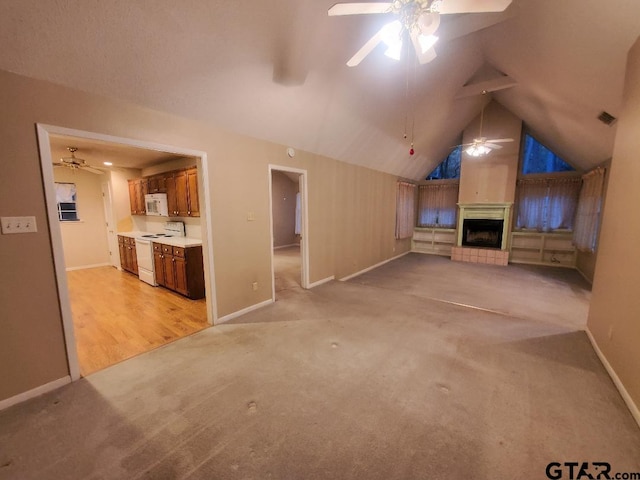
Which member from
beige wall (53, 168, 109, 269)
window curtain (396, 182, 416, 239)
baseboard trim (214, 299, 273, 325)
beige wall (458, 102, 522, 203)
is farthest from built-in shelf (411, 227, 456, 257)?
beige wall (53, 168, 109, 269)

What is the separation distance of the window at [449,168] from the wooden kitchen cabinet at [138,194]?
7721 mm

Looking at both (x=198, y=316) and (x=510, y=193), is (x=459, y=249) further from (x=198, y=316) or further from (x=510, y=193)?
(x=198, y=316)

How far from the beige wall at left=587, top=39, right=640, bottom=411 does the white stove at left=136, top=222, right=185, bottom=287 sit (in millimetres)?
5775

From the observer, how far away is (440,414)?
1745 millimetres

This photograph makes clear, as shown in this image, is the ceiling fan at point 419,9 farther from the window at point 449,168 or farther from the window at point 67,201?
the window at point 67,201

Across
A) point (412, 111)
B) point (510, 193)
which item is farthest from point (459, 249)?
point (412, 111)

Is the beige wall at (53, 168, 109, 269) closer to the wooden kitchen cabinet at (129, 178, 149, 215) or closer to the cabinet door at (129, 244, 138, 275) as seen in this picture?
the wooden kitchen cabinet at (129, 178, 149, 215)

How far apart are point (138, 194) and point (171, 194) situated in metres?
1.47

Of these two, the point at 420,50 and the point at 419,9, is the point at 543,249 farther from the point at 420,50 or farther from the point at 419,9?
the point at 419,9

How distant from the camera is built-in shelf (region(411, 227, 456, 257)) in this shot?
7.91 metres

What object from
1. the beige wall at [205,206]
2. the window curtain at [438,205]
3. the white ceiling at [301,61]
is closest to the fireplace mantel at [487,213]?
the window curtain at [438,205]

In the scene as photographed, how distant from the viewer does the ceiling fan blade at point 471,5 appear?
1606mm

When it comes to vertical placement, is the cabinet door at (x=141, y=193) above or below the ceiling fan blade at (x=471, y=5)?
below

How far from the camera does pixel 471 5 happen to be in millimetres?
1660
